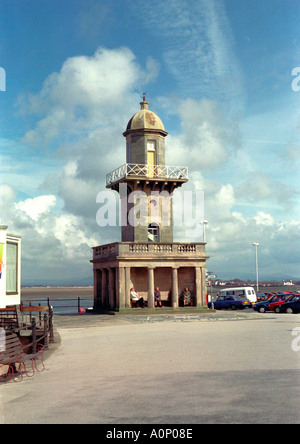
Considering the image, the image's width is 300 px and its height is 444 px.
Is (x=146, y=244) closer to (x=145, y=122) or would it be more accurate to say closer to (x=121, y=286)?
(x=121, y=286)

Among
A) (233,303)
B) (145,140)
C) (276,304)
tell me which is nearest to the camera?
(145,140)

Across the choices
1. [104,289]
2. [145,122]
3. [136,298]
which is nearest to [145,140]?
[145,122]

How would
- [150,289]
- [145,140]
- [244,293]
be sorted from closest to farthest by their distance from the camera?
[150,289] < [145,140] < [244,293]

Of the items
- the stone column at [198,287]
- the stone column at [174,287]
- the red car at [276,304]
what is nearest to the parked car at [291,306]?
the red car at [276,304]

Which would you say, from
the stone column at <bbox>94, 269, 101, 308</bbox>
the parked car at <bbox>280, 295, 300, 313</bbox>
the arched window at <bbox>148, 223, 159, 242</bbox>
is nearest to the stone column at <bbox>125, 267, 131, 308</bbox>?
the arched window at <bbox>148, 223, 159, 242</bbox>

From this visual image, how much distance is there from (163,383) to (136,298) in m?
24.0

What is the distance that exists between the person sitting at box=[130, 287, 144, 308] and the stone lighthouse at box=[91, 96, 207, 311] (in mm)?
417

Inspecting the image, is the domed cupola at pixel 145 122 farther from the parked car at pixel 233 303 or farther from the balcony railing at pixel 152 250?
the parked car at pixel 233 303

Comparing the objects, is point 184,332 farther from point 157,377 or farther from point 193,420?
point 193,420

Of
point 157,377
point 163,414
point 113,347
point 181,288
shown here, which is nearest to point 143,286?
point 181,288

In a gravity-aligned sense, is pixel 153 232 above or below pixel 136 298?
above

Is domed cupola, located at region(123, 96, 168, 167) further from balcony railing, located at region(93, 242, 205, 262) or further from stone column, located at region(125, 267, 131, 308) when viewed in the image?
stone column, located at region(125, 267, 131, 308)

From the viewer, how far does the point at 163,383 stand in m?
10.6

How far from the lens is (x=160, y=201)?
38531 millimetres
